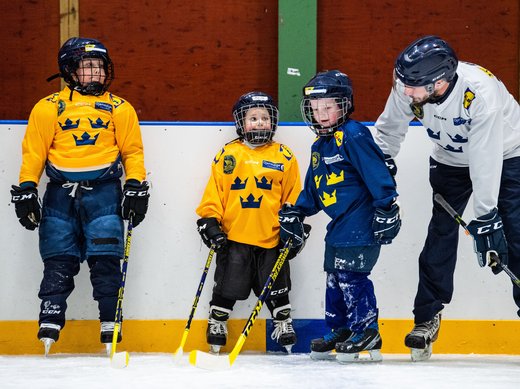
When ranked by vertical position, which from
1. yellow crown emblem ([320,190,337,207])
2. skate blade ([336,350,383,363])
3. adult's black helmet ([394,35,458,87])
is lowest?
skate blade ([336,350,383,363])

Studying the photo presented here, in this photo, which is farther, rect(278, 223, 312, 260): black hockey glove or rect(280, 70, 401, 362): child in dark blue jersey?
rect(278, 223, 312, 260): black hockey glove

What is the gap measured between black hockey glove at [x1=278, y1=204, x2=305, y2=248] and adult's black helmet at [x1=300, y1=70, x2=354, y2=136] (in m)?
0.35

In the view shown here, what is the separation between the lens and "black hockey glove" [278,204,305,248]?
394 centimetres

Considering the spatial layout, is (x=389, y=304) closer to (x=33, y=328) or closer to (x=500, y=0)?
(x=33, y=328)

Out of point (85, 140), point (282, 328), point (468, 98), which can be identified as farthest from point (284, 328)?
point (468, 98)

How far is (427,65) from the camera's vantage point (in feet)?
11.5

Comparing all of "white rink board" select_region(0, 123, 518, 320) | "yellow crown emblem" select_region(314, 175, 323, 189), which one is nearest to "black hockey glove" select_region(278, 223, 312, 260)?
"white rink board" select_region(0, 123, 518, 320)

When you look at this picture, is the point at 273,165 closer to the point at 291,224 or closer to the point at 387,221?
the point at 291,224

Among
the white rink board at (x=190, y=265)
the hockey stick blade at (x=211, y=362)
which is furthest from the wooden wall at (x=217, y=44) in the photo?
the hockey stick blade at (x=211, y=362)

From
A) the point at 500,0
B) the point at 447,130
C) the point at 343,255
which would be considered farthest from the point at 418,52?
the point at 500,0

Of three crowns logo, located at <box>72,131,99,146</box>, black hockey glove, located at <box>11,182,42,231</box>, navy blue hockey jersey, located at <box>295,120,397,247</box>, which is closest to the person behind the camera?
navy blue hockey jersey, located at <box>295,120,397,247</box>

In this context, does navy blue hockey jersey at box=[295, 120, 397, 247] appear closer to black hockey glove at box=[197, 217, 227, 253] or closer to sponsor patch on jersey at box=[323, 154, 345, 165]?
sponsor patch on jersey at box=[323, 154, 345, 165]

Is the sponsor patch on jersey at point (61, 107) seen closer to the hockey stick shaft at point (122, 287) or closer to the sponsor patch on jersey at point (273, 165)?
the hockey stick shaft at point (122, 287)

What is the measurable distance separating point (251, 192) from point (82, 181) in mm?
725
